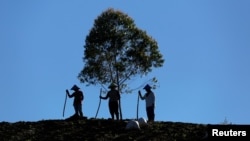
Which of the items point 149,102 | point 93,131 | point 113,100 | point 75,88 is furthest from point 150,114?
point 75,88

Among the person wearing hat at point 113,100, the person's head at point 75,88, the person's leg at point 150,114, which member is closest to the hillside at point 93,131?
the person's leg at point 150,114

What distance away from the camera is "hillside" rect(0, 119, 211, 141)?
40.0 metres

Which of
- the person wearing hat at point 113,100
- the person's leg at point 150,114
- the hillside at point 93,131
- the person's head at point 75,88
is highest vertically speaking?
the person's head at point 75,88

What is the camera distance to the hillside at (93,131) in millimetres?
39969

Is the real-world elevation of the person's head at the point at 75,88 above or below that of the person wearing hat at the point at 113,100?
above

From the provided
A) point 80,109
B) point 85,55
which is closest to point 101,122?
point 80,109

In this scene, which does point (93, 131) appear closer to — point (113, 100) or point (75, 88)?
point (113, 100)

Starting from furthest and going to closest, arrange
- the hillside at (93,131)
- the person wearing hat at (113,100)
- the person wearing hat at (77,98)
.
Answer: the person wearing hat at (77,98), the person wearing hat at (113,100), the hillside at (93,131)

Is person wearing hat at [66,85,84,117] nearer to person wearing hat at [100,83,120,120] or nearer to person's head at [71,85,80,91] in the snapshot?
person's head at [71,85,80,91]

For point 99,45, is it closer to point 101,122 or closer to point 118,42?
point 118,42

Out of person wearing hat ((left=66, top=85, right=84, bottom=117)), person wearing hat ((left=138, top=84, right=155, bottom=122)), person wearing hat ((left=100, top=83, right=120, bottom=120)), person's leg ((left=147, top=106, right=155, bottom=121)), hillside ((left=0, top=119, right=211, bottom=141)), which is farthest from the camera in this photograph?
person wearing hat ((left=66, top=85, right=84, bottom=117))

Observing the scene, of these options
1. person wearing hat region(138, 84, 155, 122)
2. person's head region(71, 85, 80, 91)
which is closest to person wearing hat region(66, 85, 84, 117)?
person's head region(71, 85, 80, 91)

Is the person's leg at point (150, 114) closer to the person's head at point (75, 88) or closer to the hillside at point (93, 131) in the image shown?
the hillside at point (93, 131)

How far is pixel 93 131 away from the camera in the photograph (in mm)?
41594
